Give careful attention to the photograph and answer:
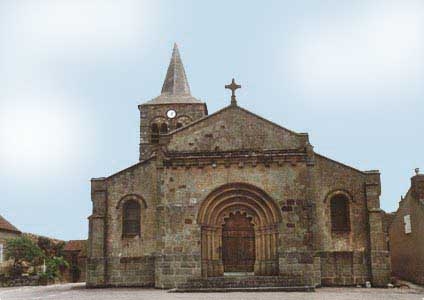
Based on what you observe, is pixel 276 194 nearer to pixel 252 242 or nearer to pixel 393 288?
pixel 252 242

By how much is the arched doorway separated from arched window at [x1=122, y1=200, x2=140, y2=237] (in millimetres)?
3838

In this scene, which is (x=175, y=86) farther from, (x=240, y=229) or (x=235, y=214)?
(x=240, y=229)

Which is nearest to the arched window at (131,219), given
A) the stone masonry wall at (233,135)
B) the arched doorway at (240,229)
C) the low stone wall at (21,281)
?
the stone masonry wall at (233,135)

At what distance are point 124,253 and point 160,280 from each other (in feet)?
10.1

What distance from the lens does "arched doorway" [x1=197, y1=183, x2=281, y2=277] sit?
2600cm

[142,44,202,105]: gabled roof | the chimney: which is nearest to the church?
the chimney

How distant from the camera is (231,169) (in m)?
26.5

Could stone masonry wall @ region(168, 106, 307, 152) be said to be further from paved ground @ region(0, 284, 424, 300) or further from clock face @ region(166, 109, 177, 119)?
clock face @ region(166, 109, 177, 119)

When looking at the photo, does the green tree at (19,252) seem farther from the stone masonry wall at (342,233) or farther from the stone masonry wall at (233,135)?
the stone masonry wall at (342,233)

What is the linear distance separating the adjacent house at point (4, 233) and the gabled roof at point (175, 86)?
42.6ft

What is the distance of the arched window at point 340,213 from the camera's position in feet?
89.4

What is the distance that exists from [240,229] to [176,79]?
17.8 meters

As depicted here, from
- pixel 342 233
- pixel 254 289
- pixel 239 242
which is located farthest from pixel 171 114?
pixel 254 289

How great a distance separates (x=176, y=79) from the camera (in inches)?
1647
